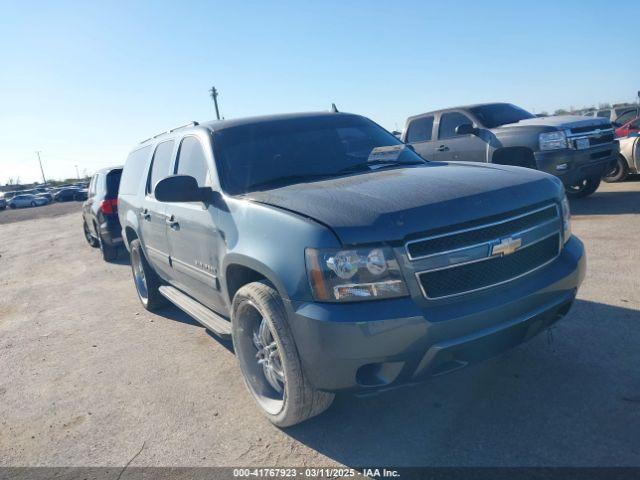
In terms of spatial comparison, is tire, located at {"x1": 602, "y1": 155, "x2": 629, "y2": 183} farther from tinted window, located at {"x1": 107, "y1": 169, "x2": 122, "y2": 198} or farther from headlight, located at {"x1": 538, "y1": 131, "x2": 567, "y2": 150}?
tinted window, located at {"x1": 107, "y1": 169, "x2": 122, "y2": 198}

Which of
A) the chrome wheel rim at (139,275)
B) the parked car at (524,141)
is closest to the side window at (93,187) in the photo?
the chrome wheel rim at (139,275)

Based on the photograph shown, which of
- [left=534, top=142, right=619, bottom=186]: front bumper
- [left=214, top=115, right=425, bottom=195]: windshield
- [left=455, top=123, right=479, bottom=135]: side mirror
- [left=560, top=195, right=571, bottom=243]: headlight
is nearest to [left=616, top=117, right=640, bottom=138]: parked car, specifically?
[left=534, top=142, right=619, bottom=186]: front bumper

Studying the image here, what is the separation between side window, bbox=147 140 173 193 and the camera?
4711mm

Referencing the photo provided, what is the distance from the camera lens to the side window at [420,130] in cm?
1005

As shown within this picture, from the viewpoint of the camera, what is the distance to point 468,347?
243 centimetres

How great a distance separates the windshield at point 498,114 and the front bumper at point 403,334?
Result: 23.8 feet

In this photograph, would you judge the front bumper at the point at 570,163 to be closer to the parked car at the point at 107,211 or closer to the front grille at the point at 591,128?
the front grille at the point at 591,128

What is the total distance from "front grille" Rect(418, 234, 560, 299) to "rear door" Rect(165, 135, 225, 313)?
5.14 ft

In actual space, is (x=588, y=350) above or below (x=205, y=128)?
below

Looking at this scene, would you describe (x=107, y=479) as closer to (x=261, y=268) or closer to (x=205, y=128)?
(x=261, y=268)

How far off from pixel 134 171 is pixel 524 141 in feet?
19.9

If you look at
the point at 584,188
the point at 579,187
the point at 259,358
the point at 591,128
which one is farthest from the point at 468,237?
the point at 579,187

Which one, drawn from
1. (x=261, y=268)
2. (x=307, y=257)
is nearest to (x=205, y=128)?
(x=261, y=268)

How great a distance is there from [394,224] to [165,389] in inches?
94.5
